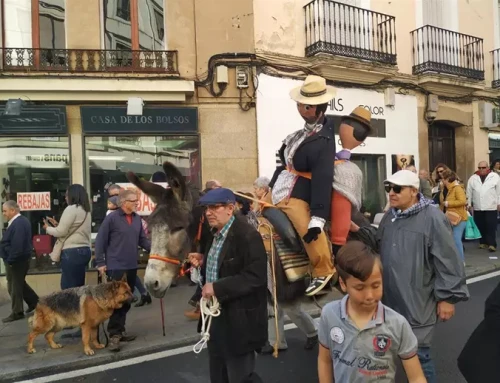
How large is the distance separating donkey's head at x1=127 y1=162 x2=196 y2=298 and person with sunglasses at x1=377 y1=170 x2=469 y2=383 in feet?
5.11

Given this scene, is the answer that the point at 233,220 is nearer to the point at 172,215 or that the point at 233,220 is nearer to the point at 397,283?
the point at 172,215

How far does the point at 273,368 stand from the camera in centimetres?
496

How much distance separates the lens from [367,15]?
38.8 ft

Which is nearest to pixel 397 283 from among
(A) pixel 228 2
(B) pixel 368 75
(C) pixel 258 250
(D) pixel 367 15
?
(C) pixel 258 250

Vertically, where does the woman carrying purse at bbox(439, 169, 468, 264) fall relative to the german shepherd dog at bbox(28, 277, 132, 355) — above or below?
above

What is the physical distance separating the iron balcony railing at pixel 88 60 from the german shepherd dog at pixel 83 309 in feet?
18.2

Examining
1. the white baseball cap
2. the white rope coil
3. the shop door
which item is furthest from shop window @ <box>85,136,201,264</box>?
the shop door

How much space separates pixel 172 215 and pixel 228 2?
309 inches

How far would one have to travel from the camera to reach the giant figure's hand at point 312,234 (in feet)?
11.4

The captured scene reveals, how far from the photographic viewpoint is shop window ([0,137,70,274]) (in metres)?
9.38

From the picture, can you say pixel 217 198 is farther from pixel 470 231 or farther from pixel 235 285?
pixel 470 231

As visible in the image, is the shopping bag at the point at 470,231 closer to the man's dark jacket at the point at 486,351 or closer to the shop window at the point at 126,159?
the shop window at the point at 126,159

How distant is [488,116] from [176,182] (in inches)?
533

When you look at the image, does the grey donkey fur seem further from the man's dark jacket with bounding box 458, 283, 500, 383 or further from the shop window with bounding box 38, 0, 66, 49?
the shop window with bounding box 38, 0, 66, 49
